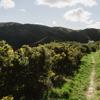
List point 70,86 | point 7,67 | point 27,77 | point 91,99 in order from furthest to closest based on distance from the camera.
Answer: point 70,86
point 91,99
point 27,77
point 7,67

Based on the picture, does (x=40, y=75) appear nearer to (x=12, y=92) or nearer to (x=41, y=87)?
(x=41, y=87)

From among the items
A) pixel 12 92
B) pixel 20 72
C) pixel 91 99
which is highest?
pixel 20 72

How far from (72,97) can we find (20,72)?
9444mm

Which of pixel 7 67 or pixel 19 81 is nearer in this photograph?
pixel 7 67

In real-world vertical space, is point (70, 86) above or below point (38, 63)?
below

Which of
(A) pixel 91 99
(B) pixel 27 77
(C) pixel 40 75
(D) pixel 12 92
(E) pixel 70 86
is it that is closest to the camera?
(D) pixel 12 92

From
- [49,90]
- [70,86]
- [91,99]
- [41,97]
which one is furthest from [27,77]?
[70,86]

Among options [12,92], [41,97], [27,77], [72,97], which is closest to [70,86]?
[72,97]

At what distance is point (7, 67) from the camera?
25.2 m

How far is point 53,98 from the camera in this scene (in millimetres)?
33625

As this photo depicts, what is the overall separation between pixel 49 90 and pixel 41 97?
3046 millimetres

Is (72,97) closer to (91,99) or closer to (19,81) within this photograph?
(91,99)

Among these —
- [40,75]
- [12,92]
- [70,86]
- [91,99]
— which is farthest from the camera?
[70,86]

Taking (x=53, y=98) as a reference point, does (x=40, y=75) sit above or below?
above
